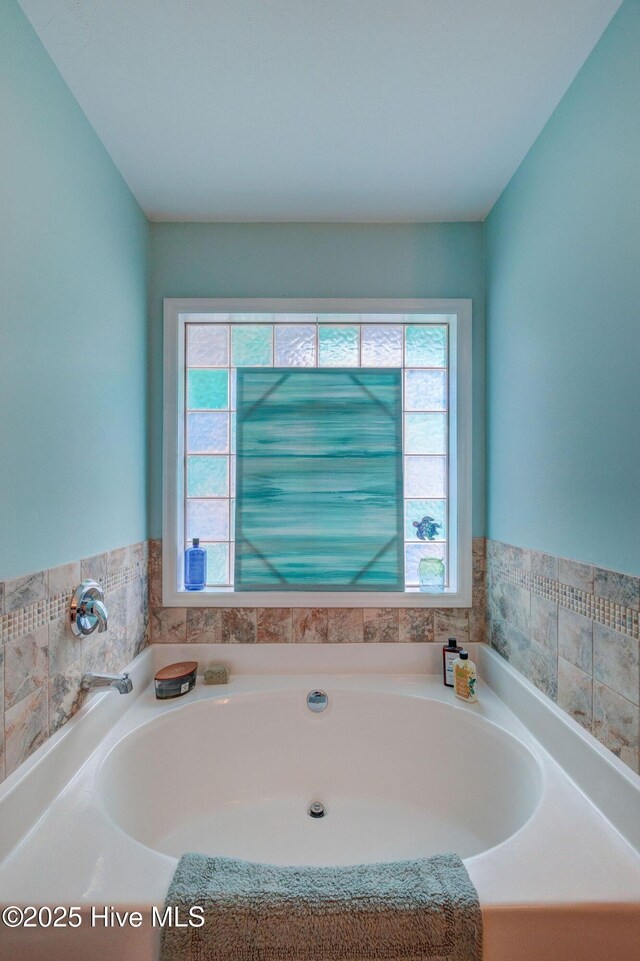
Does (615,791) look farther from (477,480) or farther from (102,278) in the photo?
(102,278)

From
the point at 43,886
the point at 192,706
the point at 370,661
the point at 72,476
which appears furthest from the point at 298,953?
the point at 72,476

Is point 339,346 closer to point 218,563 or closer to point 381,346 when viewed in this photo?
point 381,346

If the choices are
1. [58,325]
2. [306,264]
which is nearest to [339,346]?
[306,264]

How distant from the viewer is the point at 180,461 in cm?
196

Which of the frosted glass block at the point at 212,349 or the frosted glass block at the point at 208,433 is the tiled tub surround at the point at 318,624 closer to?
the frosted glass block at the point at 208,433

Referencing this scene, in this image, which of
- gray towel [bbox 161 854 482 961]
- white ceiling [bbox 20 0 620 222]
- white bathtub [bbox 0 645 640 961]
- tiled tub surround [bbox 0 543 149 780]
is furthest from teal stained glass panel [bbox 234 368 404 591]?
gray towel [bbox 161 854 482 961]

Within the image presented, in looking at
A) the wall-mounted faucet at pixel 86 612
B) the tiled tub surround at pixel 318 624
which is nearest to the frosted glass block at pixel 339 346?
the tiled tub surround at pixel 318 624

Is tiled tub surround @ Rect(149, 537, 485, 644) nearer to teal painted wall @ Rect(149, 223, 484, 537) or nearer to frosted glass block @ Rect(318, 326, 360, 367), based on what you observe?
teal painted wall @ Rect(149, 223, 484, 537)

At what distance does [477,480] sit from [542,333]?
2.22ft

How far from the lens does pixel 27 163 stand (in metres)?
1.10

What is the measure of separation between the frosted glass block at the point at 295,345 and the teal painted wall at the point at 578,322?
824mm

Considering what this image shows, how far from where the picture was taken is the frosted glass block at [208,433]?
212 cm

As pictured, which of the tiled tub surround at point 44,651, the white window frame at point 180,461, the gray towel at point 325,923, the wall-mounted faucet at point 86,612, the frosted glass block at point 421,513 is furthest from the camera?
the frosted glass block at point 421,513

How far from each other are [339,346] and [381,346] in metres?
0.20
